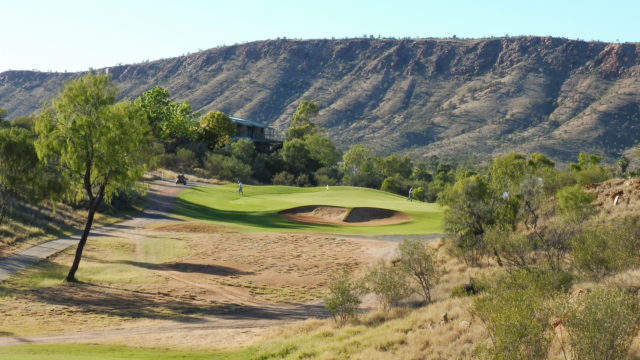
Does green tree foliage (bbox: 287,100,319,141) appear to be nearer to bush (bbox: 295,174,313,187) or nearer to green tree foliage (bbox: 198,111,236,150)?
green tree foliage (bbox: 198,111,236,150)

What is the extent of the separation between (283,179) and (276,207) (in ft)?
119

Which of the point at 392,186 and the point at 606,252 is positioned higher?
the point at 392,186

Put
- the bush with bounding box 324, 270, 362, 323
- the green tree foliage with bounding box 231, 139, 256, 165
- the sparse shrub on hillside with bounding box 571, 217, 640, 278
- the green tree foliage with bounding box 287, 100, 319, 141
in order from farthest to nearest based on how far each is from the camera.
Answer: the green tree foliage with bounding box 287, 100, 319, 141, the green tree foliage with bounding box 231, 139, 256, 165, the bush with bounding box 324, 270, 362, 323, the sparse shrub on hillside with bounding box 571, 217, 640, 278

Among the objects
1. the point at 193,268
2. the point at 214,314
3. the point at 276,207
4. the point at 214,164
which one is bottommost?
the point at 214,314

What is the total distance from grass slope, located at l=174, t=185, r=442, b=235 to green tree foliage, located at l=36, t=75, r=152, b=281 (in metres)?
18.9

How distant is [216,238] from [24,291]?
17170mm

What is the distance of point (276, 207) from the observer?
56.4 metres

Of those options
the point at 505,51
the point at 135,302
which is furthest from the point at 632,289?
the point at 505,51

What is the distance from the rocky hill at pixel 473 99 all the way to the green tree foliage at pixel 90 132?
350ft

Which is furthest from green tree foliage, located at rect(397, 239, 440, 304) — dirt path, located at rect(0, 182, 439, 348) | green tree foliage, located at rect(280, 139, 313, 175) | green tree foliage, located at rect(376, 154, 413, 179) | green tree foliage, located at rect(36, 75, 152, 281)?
green tree foliage, located at rect(376, 154, 413, 179)

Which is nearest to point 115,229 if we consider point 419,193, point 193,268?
point 193,268

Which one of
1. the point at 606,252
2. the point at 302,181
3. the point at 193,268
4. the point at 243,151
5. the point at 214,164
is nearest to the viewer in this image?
the point at 606,252

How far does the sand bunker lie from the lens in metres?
51.4

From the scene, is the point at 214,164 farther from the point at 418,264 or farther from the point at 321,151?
the point at 418,264
